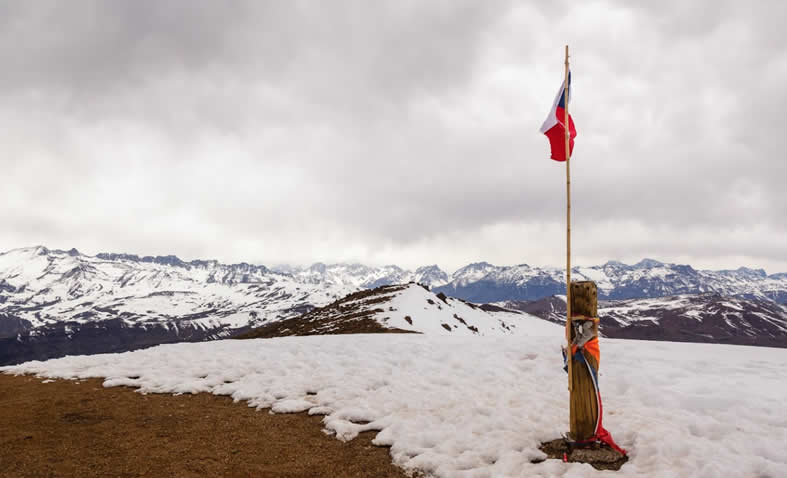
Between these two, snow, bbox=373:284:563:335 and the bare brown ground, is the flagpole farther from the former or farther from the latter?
snow, bbox=373:284:563:335

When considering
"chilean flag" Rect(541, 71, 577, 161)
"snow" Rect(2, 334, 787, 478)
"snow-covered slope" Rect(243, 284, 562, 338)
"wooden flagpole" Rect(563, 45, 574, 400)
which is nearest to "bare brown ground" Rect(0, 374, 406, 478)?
"snow" Rect(2, 334, 787, 478)

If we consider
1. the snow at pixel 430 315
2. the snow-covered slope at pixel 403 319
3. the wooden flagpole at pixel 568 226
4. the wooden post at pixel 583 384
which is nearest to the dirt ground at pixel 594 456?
the wooden post at pixel 583 384

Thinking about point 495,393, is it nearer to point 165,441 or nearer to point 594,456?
point 594,456

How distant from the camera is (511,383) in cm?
1370

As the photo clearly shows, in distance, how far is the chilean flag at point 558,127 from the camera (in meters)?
10.2

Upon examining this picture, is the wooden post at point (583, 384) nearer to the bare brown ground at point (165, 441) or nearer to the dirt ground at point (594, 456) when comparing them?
the dirt ground at point (594, 456)

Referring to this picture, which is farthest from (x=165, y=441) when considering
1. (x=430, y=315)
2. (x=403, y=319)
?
(x=430, y=315)

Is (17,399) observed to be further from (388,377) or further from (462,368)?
(462,368)

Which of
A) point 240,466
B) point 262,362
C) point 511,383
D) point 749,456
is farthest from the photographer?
point 262,362

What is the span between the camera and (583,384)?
866 cm

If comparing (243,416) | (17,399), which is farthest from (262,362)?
(17,399)

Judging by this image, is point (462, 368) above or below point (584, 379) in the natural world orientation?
below

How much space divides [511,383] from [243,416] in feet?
28.3

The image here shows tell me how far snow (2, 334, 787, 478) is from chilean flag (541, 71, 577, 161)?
6958 mm
